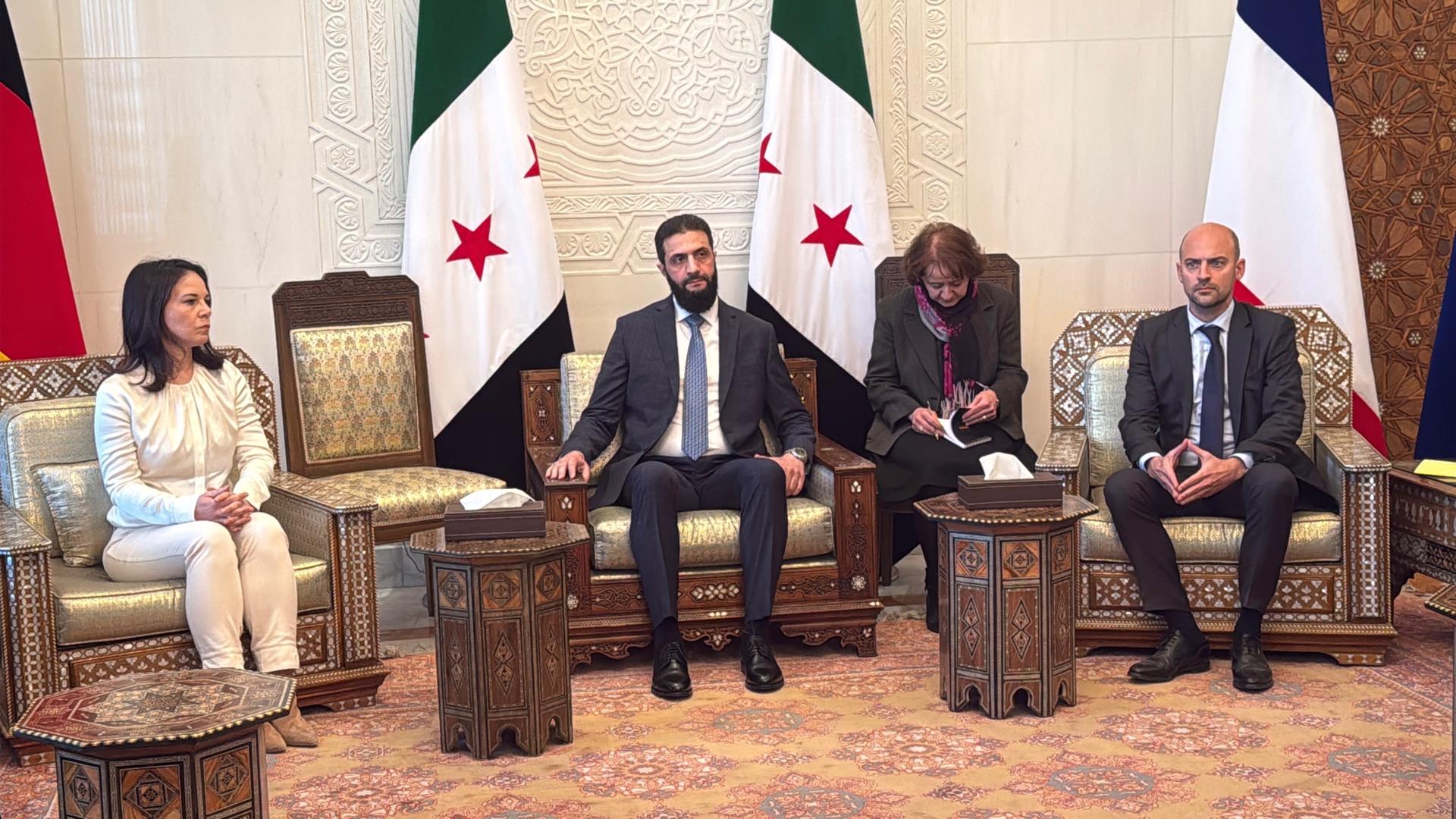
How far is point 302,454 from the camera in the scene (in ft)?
16.7

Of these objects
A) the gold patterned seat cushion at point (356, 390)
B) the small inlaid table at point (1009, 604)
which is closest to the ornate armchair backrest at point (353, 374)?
the gold patterned seat cushion at point (356, 390)

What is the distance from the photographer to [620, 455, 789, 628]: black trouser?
4.36 metres

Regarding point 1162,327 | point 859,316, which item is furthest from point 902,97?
point 1162,327

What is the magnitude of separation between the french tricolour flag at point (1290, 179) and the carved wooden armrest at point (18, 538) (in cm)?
415

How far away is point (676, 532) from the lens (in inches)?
173

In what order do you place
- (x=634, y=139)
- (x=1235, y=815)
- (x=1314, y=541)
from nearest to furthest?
(x=1235, y=815)
(x=1314, y=541)
(x=634, y=139)

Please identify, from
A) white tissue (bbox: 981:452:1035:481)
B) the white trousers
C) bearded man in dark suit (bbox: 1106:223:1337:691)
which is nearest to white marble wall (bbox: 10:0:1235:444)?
bearded man in dark suit (bbox: 1106:223:1337:691)

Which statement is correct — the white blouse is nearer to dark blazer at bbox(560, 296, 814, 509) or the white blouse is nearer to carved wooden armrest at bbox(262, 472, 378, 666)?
carved wooden armrest at bbox(262, 472, 378, 666)

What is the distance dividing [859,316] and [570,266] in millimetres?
1139

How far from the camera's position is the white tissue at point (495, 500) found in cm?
380

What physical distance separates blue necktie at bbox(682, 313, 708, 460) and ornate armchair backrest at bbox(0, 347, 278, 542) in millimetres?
1726

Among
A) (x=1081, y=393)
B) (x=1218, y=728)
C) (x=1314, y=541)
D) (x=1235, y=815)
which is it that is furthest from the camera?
(x=1081, y=393)

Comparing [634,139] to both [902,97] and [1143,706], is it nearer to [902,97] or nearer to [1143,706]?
[902,97]

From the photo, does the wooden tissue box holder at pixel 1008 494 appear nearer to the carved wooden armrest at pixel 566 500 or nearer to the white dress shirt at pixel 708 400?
the white dress shirt at pixel 708 400
